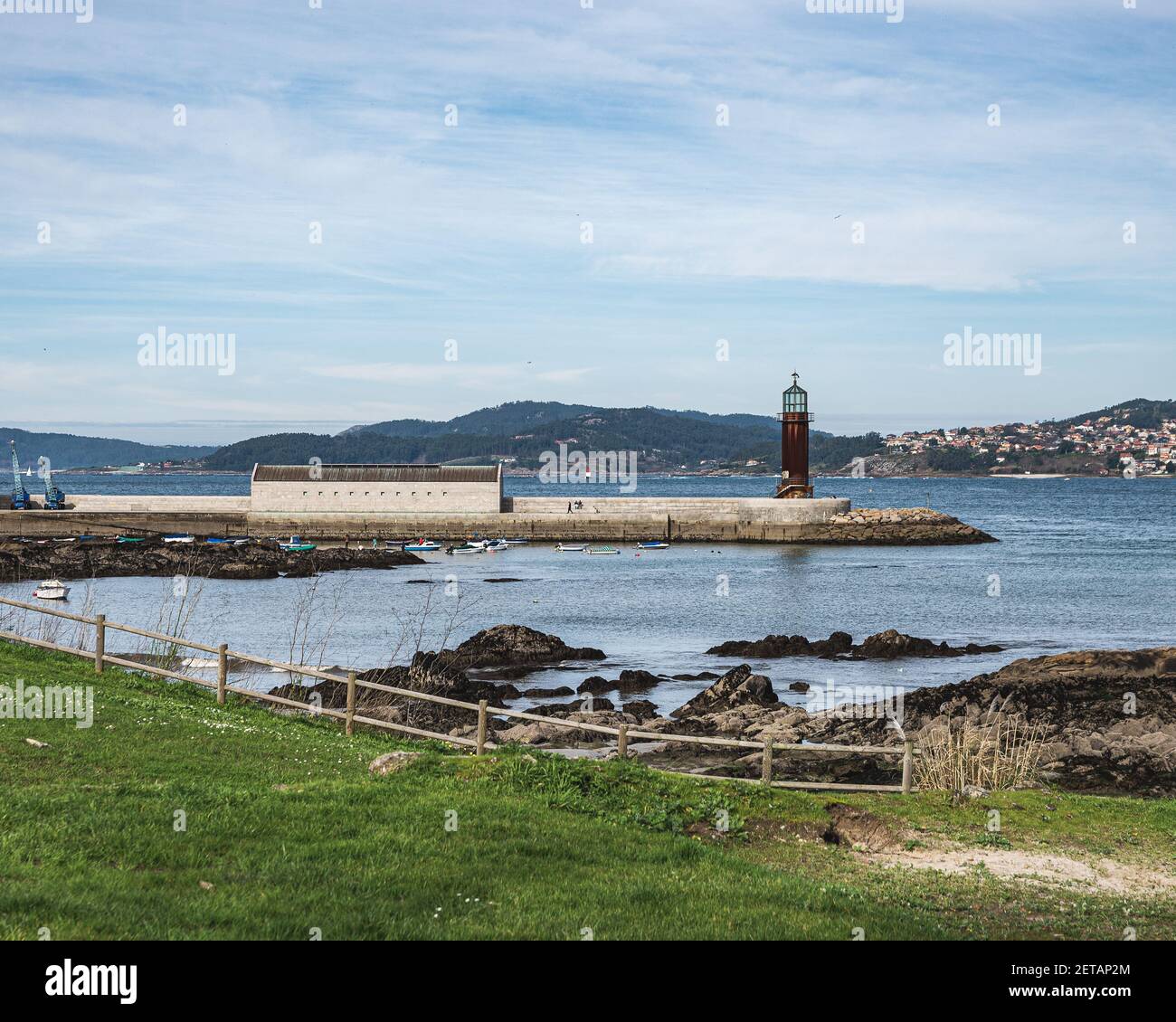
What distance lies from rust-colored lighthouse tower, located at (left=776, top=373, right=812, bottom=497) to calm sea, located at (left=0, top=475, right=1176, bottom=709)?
24.2 feet

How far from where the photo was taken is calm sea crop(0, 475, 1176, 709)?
35438mm

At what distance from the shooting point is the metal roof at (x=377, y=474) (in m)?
83.4

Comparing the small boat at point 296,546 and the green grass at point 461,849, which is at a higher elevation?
the green grass at point 461,849

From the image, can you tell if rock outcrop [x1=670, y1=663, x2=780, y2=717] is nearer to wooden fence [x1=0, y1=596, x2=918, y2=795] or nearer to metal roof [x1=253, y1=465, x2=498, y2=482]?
wooden fence [x1=0, y1=596, x2=918, y2=795]

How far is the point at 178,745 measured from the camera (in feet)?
47.9

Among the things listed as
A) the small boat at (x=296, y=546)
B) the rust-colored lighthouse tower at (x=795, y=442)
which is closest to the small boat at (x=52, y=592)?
the small boat at (x=296, y=546)

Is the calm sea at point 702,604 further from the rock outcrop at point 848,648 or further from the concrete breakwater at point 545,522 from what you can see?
the concrete breakwater at point 545,522

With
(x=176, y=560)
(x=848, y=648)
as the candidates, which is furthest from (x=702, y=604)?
(x=176, y=560)

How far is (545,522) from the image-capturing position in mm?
84562

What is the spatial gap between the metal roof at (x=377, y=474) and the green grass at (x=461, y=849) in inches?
2684

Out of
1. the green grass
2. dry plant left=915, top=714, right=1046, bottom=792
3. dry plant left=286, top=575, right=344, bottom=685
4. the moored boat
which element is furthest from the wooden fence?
the moored boat

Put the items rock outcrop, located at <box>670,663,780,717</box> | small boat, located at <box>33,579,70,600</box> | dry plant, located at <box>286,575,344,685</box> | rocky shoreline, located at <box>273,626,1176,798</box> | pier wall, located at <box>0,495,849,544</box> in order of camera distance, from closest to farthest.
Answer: rocky shoreline, located at <box>273,626,1176,798</box>
rock outcrop, located at <box>670,663,780,717</box>
dry plant, located at <box>286,575,344,685</box>
small boat, located at <box>33,579,70,600</box>
pier wall, located at <box>0,495,849,544</box>

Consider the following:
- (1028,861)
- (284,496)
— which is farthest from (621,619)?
(284,496)

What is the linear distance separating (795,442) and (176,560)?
44348 millimetres
